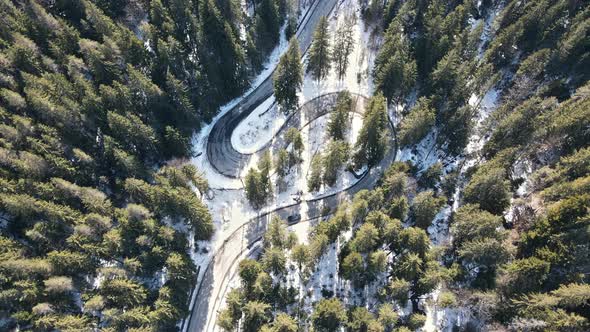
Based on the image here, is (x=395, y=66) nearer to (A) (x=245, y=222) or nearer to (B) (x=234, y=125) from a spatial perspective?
(B) (x=234, y=125)

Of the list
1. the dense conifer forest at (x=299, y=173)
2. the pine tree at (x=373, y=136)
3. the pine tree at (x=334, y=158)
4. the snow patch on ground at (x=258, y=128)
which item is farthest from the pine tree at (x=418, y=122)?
the snow patch on ground at (x=258, y=128)

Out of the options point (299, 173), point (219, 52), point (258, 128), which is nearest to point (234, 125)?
point (258, 128)

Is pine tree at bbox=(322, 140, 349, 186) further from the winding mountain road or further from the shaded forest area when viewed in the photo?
the shaded forest area

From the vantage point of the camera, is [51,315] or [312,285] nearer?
[51,315]

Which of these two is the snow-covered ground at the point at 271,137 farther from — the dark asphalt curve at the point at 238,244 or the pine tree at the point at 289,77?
the pine tree at the point at 289,77

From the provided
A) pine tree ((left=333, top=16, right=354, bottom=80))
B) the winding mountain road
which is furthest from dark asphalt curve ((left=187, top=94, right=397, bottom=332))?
pine tree ((left=333, top=16, right=354, bottom=80))

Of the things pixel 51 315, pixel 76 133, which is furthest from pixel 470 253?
pixel 76 133

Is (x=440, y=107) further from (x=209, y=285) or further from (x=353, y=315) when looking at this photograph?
(x=209, y=285)

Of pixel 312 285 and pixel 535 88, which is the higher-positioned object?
pixel 535 88
